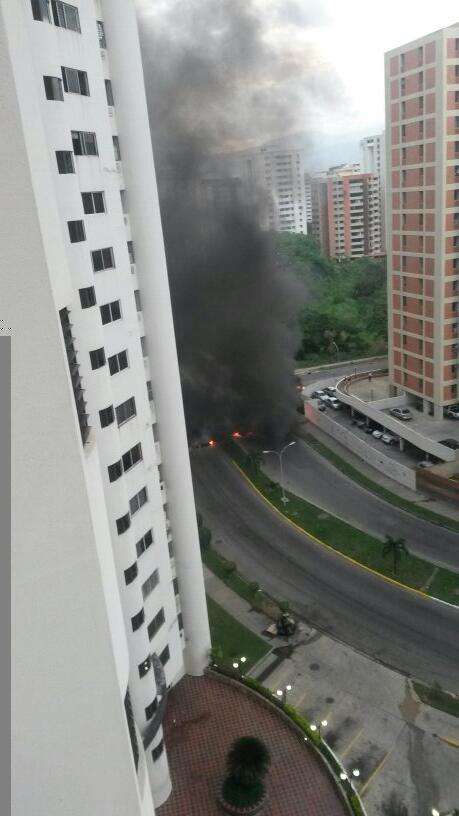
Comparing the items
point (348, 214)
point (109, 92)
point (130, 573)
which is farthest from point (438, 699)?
point (348, 214)

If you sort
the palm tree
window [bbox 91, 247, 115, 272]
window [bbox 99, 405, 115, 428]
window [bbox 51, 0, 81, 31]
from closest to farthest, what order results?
window [bbox 51, 0, 81, 31], window [bbox 99, 405, 115, 428], window [bbox 91, 247, 115, 272], the palm tree

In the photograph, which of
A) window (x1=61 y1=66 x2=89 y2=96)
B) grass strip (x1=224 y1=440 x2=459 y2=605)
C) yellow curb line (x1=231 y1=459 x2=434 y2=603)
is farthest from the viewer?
grass strip (x1=224 y1=440 x2=459 y2=605)

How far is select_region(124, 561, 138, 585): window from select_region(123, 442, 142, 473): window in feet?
5.35

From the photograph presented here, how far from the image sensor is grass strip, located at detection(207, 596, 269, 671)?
16781 millimetres

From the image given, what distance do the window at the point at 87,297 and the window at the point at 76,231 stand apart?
27.1 inches

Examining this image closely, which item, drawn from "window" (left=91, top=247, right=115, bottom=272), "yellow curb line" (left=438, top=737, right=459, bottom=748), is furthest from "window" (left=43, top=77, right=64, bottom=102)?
"yellow curb line" (left=438, top=737, right=459, bottom=748)

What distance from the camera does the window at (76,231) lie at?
9000 mm

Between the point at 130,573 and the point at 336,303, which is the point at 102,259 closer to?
the point at 130,573

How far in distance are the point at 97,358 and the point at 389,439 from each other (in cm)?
2144

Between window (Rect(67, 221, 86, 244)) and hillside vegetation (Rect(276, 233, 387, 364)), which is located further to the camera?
hillside vegetation (Rect(276, 233, 387, 364))

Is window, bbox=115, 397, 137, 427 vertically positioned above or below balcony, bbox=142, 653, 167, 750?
above

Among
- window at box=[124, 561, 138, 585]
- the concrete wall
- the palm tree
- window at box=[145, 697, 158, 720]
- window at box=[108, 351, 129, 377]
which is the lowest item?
the concrete wall

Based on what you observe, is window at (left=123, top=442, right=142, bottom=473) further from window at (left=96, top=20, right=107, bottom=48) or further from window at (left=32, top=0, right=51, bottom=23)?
window at (left=96, top=20, right=107, bottom=48)

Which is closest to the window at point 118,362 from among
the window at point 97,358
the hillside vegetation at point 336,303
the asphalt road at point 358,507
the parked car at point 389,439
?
the window at point 97,358
